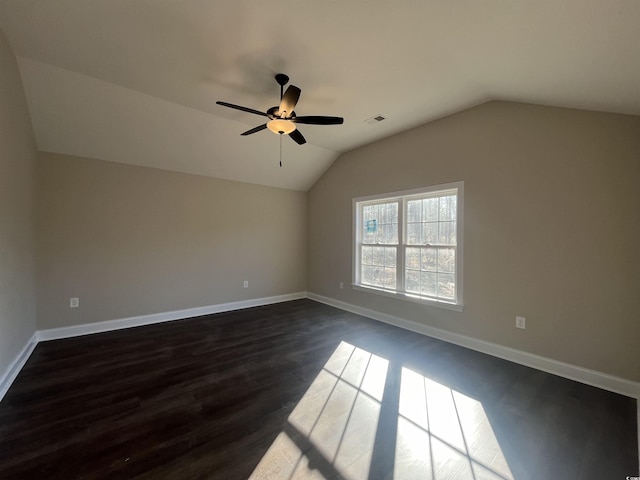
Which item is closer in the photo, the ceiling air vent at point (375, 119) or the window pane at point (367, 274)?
the ceiling air vent at point (375, 119)

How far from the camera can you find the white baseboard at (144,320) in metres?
3.50

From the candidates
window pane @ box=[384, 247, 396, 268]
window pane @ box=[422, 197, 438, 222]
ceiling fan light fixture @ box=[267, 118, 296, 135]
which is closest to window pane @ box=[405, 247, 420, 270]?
window pane @ box=[384, 247, 396, 268]

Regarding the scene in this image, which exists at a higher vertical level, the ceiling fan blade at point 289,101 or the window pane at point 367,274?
the ceiling fan blade at point 289,101

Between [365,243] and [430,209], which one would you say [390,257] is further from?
[430,209]

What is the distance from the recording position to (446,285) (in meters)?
3.57

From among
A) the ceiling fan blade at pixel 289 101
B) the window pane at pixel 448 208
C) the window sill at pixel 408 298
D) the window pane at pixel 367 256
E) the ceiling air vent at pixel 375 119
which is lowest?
the window sill at pixel 408 298

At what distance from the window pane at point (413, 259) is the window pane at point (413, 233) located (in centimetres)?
11

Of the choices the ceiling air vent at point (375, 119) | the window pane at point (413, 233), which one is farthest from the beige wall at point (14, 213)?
the window pane at point (413, 233)

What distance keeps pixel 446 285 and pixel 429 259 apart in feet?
1.39

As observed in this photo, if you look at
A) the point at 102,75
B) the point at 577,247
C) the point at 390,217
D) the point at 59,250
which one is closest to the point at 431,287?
the point at 390,217

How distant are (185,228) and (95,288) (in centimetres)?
147

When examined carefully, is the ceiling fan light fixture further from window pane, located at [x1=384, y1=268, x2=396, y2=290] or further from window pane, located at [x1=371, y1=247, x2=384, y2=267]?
window pane, located at [x1=384, y1=268, x2=396, y2=290]

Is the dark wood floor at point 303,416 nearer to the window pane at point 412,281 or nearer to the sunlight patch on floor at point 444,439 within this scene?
the sunlight patch on floor at point 444,439

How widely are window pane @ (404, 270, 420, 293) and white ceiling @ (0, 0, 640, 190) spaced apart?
219cm
